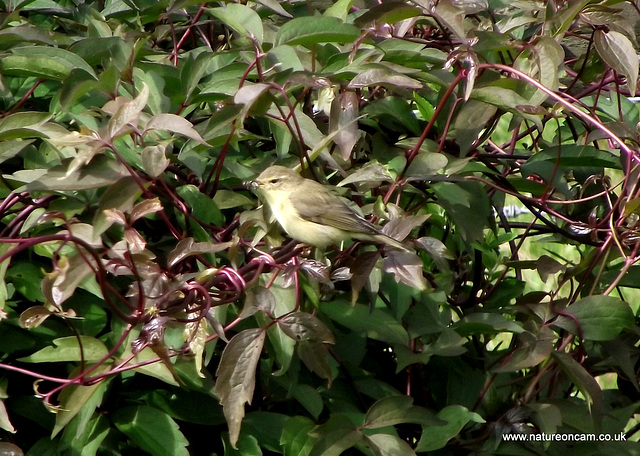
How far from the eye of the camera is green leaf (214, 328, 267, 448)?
1.84 m

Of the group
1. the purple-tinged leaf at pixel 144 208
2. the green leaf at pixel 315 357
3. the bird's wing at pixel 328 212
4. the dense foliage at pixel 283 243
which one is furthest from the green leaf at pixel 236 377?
the bird's wing at pixel 328 212

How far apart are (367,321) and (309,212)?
667 millimetres

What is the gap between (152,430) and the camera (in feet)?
7.08

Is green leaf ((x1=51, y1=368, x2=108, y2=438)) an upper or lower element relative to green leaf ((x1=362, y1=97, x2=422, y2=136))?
lower

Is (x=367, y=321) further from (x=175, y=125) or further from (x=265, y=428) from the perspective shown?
(x=175, y=125)

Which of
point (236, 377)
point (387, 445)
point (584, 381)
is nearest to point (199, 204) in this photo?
point (236, 377)

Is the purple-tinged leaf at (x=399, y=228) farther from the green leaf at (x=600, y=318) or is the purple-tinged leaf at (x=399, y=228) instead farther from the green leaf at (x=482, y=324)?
the green leaf at (x=600, y=318)

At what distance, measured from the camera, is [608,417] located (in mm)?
2670

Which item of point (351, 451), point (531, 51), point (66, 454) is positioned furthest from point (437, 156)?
point (66, 454)

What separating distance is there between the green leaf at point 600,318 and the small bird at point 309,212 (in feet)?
2.14

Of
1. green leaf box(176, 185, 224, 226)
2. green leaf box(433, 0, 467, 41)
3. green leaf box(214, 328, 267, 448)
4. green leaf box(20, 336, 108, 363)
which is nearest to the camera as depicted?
green leaf box(214, 328, 267, 448)

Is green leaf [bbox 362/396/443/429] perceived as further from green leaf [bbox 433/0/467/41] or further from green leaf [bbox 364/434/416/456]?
green leaf [bbox 433/0/467/41]

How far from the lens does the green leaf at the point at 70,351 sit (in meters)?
2.08

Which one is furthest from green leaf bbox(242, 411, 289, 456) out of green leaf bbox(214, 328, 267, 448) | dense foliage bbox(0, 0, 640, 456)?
green leaf bbox(214, 328, 267, 448)
